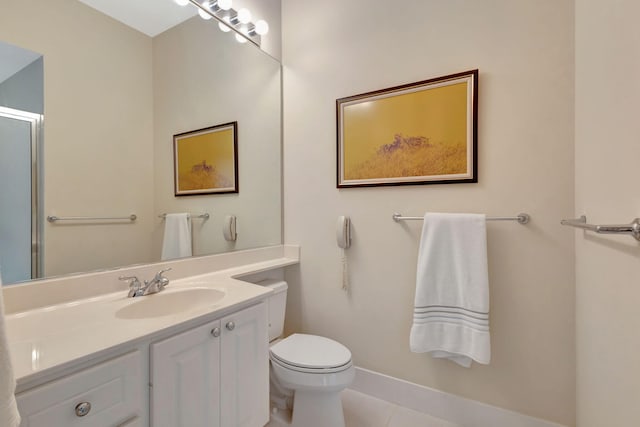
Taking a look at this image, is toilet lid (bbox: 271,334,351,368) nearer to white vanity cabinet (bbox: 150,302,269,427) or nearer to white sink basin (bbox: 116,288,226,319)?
white vanity cabinet (bbox: 150,302,269,427)

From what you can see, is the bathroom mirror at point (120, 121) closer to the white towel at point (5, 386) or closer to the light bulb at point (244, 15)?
the light bulb at point (244, 15)

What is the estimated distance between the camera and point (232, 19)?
1.68 m

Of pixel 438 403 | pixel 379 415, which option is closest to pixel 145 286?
pixel 379 415

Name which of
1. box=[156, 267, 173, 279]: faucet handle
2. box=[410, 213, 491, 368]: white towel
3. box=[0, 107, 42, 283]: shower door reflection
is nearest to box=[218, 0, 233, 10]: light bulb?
box=[0, 107, 42, 283]: shower door reflection

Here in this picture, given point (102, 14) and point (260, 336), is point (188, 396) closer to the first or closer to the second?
point (260, 336)

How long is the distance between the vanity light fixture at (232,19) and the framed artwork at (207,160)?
0.57 meters

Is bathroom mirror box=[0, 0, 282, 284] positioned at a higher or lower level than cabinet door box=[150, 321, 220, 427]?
higher

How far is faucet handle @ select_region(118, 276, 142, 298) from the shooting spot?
45.3 inches

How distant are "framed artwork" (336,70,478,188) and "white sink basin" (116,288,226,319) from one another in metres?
0.98

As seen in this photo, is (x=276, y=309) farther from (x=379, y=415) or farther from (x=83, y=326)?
(x=83, y=326)

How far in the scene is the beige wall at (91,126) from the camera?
3.41ft

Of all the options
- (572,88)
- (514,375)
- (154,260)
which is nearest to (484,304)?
(514,375)

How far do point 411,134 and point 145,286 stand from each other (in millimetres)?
1509

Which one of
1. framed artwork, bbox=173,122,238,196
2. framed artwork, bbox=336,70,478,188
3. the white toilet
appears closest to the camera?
the white toilet
